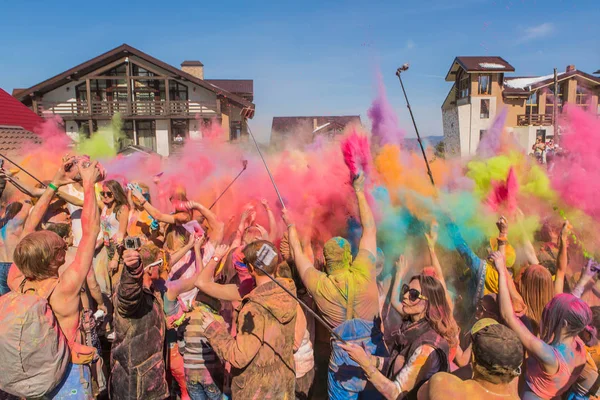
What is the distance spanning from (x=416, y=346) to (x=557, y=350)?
32.5 inches

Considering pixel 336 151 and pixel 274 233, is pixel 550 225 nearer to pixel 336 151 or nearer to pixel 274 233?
pixel 336 151

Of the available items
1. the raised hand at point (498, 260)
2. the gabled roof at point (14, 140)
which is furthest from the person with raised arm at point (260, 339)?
the gabled roof at point (14, 140)

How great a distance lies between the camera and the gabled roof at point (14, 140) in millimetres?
8615

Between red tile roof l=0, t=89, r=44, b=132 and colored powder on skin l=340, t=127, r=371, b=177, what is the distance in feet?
36.5

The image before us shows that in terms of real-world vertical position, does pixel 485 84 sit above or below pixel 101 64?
below

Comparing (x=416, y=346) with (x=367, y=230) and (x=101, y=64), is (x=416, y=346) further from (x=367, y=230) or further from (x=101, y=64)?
(x=101, y=64)

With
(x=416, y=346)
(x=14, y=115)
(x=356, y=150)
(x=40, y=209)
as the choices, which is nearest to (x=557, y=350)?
(x=416, y=346)

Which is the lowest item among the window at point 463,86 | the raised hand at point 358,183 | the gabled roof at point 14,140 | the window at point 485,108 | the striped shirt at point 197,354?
the striped shirt at point 197,354

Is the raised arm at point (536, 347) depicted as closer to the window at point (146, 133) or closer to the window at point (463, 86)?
the window at point (463, 86)

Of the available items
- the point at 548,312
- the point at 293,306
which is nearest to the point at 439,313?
the point at 548,312

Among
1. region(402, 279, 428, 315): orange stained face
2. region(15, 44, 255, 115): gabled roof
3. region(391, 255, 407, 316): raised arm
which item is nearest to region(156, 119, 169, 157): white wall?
region(15, 44, 255, 115): gabled roof

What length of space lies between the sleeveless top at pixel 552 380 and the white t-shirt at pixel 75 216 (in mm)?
4836

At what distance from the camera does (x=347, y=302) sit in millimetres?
3307

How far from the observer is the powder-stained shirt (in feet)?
10.8
